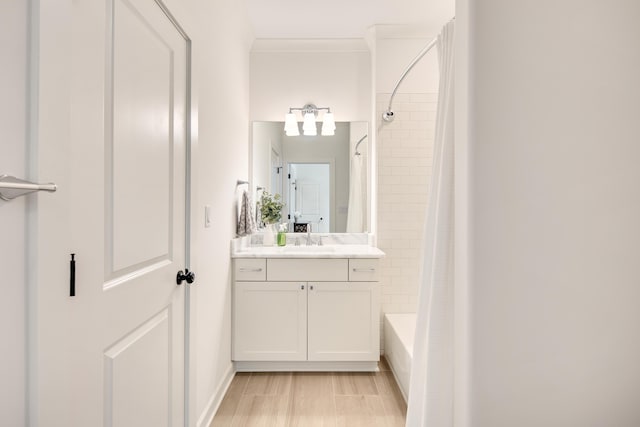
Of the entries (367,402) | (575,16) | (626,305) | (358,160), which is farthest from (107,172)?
(358,160)

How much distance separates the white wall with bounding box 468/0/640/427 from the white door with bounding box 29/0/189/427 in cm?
105

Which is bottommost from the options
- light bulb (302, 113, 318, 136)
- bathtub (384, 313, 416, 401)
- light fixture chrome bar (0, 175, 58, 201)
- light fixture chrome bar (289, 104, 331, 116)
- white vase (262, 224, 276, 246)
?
bathtub (384, 313, 416, 401)

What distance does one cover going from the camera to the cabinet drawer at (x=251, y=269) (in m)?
2.74

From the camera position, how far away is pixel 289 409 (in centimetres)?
229

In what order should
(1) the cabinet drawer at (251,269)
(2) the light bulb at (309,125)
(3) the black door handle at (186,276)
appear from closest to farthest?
(3) the black door handle at (186,276) → (1) the cabinet drawer at (251,269) → (2) the light bulb at (309,125)

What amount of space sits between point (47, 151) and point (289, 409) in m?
2.02

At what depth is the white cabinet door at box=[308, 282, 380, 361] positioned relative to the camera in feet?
9.04

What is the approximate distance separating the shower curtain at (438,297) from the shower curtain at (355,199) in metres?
1.92

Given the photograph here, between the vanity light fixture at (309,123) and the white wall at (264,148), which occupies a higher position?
the vanity light fixture at (309,123)

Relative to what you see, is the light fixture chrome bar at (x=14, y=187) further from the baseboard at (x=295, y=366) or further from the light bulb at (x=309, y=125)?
the light bulb at (x=309, y=125)

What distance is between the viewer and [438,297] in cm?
133

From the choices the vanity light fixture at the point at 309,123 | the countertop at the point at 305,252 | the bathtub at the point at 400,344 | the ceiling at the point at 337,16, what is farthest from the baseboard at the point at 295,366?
the ceiling at the point at 337,16

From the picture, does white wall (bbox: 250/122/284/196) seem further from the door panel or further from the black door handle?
the door panel

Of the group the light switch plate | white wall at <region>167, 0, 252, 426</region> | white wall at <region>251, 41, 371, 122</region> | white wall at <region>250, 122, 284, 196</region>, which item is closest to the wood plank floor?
white wall at <region>167, 0, 252, 426</region>
